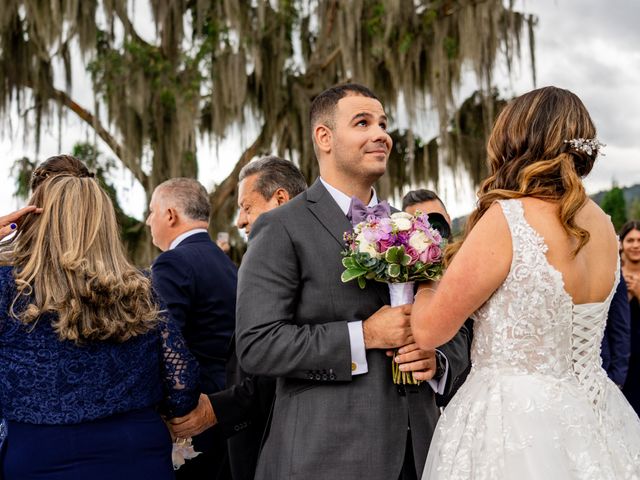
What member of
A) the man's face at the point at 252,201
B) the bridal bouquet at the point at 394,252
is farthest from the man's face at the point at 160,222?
the bridal bouquet at the point at 394,252

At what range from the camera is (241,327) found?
102 inches

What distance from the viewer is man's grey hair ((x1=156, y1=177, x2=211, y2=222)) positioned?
13.3 ft

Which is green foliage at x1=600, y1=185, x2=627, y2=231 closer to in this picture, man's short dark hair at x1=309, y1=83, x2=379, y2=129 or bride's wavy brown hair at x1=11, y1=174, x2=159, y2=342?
man's short dark hair at x1=309, y1=83, x2=379, y2=129

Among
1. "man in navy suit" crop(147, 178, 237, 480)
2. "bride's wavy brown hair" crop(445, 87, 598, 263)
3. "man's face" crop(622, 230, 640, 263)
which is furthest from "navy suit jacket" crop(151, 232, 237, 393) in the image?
"man's face" crop(622, 230, 640, 263)

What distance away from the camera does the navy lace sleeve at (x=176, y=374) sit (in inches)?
103

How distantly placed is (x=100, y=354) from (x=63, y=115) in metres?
9.18

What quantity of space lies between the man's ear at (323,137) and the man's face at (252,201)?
3.01 ft

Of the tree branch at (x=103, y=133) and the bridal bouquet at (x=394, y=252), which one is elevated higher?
the tree branch at (x=103, y=133)

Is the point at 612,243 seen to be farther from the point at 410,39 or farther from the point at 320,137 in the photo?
the point at 410,39

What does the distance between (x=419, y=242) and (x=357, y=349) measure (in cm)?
40

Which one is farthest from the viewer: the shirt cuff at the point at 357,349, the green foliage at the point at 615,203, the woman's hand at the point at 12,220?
the green foliage at the point at 615,203

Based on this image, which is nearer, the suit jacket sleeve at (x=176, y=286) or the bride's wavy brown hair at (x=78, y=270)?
the bride's wavy brown hair at (x=78, y=270)

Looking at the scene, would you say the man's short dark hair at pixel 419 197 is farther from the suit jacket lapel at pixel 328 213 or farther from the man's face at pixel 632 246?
the suit jacket lapel at pixel 328 213

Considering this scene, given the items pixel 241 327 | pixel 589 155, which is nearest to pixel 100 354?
pixel 241 327
